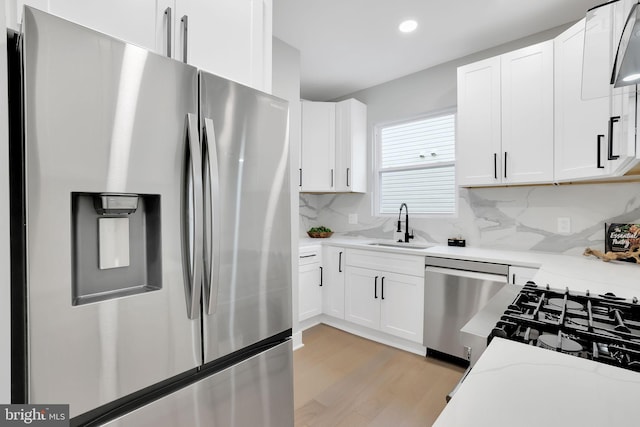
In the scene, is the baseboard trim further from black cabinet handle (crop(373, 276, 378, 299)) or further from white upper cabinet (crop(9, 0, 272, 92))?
white upper cabinet (crop(9, 0, 272, 92))

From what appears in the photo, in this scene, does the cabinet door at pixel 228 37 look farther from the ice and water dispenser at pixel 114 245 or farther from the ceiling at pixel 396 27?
the ceiling at pixel 396 27

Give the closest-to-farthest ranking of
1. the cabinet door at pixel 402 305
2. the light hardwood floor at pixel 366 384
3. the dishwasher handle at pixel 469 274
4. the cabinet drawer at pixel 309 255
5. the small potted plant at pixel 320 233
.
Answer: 1. the light hardwood floor at pixel 366 384
2. the dishwasher handle at pixel 469 274
3. the cabinet door at pixel 402 305
4. the cabinet drawer at pixel 309 255
5. the small potted plant at pixel 320 233

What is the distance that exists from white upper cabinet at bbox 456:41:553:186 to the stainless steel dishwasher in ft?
2.34

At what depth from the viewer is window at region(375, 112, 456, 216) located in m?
3.04

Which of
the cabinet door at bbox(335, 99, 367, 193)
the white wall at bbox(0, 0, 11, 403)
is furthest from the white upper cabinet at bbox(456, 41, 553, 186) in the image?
the white wall at bbox(0, 0, 11, 403)

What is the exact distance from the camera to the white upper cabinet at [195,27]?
1.03m

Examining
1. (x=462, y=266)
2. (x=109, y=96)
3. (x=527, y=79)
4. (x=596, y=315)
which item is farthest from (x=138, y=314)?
(x=527, y=79)

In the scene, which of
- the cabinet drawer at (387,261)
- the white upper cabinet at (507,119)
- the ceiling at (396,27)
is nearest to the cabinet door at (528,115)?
the white upper cabinet at (507,119)

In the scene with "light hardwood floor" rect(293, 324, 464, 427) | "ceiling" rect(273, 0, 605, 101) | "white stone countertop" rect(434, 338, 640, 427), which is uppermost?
"ceiling" rect(273, 0, 605, 101)

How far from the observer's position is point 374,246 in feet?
9.30

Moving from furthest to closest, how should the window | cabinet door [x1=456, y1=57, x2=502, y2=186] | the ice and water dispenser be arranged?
1. the window
2. cabinet door [x1=456, y1=57, x2=502, y2=186]
3. the ice and water dispenser

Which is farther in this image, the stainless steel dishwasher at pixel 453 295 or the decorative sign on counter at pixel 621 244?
the stainless steel dishwasher at pixel 453 295

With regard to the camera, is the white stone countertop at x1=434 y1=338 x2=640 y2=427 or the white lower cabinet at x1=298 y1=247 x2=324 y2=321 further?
the white lower cabinet at x1=298 y1=247 x2=324 y2=321

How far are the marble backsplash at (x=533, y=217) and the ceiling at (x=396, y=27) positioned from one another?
1.27 meters
